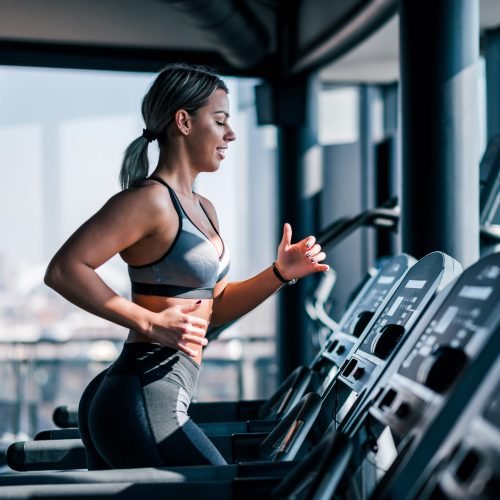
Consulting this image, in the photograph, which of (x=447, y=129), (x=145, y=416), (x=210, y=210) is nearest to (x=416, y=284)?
(x=210, y=210)

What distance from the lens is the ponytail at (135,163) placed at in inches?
79.8

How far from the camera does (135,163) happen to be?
204 centimetres

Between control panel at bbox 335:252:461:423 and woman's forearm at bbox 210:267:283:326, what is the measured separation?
0.91ft

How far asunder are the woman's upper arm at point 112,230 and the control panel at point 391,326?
1.91ft

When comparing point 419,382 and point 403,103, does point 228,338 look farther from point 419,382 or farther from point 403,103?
point 419,382

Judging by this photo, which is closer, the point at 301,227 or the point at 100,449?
the point at 100,449

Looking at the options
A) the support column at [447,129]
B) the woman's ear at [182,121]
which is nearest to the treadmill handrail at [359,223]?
the support column at [447,129]

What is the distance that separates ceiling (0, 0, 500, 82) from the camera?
15.9 ft

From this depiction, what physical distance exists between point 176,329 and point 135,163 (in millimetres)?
506

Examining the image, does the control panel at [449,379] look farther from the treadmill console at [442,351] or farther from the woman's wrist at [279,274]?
the woman's wrist at [279,274]

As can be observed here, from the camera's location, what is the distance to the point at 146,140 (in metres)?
2.05

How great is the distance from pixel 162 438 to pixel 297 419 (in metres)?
0.38

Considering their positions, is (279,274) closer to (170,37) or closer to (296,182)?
(296,182)

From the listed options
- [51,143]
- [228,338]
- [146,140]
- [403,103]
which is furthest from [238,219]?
[146,140]
